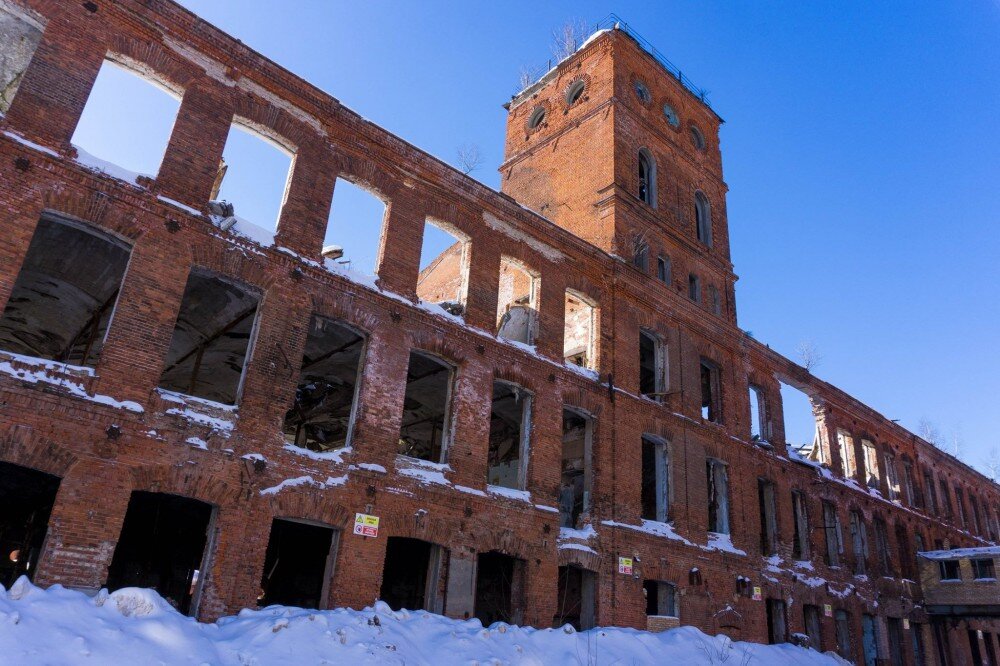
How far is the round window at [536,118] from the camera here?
25.1 m

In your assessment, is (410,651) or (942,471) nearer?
(410,651)

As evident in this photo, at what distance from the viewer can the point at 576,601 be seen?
18047 millimetres

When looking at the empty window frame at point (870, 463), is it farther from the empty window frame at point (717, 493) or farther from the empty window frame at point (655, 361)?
the empty window frame at point (655, 361)

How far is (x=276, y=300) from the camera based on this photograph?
12289mm

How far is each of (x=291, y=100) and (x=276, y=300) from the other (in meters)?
4.20

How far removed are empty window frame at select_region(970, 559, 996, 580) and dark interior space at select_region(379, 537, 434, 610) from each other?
20550 millimetres

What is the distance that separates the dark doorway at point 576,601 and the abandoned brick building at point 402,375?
10 cm

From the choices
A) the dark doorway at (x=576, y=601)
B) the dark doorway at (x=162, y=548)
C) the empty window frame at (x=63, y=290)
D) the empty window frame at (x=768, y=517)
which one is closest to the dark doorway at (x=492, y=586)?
the dark doorway at (x=576, y=601)

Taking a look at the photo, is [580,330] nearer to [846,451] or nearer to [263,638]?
[263,638]

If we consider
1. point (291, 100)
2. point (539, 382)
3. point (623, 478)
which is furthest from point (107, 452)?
point (623, 478)

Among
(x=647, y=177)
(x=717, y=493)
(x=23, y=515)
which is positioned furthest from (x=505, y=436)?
(x=23, y=515)

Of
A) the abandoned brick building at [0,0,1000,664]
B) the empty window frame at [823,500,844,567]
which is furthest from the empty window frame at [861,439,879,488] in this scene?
the empty window frame at [823,500,844,567]

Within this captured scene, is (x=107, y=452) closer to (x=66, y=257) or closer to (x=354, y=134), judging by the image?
(x=66, y=257)

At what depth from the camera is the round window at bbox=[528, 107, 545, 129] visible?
25078 millimetres
